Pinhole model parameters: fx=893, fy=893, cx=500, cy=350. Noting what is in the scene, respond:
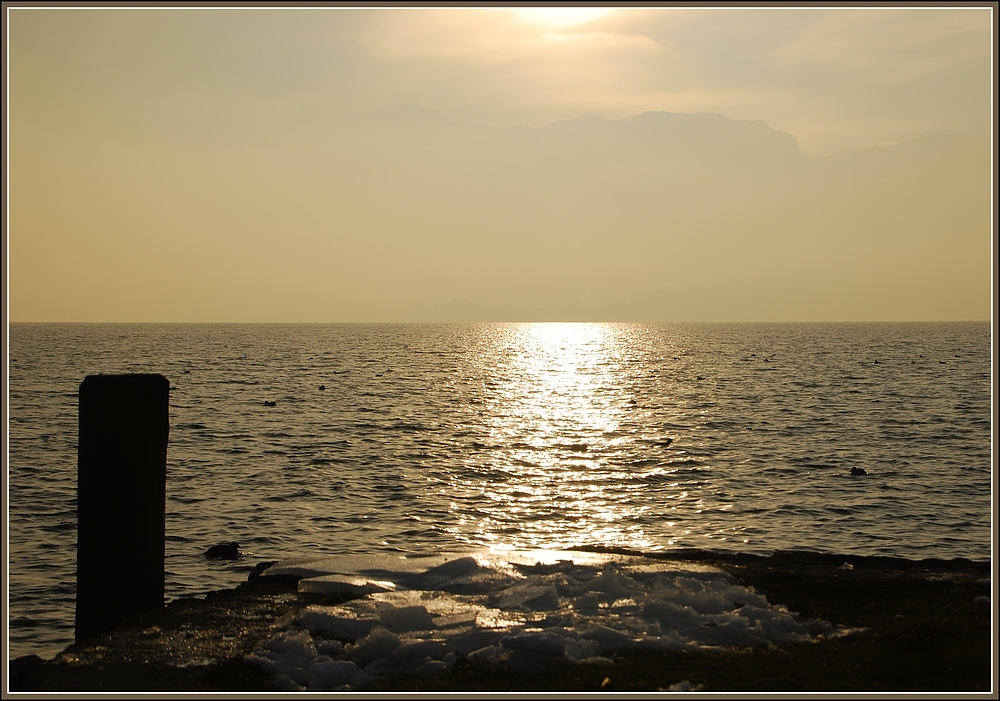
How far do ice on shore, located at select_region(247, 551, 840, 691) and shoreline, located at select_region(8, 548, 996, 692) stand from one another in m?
0.17

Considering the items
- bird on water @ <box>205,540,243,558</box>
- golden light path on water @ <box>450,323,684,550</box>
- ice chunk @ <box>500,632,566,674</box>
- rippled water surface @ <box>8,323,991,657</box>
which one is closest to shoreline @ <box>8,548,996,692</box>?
ice chunk @ <box>500,632,566,674</box>

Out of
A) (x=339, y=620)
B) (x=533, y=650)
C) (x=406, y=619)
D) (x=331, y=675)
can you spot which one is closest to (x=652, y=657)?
(x=533, y=650)

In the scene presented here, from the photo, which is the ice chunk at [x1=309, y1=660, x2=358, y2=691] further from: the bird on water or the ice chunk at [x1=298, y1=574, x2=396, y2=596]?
the bird on water

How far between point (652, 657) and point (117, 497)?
176 inches

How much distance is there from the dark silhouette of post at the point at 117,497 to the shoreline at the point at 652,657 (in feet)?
1.19

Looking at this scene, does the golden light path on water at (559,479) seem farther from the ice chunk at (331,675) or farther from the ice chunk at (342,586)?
the ice chunk at (331,675)

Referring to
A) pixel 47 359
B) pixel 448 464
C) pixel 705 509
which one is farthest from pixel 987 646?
pixel 47 359

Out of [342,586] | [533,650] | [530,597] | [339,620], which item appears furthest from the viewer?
[342,586]

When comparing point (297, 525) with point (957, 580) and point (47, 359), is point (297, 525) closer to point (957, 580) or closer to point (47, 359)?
point (957, 580)

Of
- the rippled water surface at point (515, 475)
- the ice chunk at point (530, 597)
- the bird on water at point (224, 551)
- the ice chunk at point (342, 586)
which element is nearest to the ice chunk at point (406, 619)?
the ice chunk at point (530, 597)

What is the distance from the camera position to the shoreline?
615 cm

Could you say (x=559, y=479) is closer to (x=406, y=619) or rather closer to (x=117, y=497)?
(x=406, y=619)

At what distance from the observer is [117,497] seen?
291 inches

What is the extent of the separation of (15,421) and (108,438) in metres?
34.2
